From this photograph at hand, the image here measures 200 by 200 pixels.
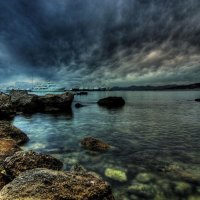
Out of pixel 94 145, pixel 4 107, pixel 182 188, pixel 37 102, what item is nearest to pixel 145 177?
pixel 182 188

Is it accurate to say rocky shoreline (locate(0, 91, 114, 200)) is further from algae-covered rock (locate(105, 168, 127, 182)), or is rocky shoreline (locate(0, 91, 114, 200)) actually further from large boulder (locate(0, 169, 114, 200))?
algae-covered rock (locate(105, 168, 127, 182))

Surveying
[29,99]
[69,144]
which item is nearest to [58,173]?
[69,144]

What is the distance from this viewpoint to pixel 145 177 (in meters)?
9.27

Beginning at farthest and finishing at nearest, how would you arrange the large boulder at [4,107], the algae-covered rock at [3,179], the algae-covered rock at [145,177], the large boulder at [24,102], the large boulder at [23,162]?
the large boulder at [24,102] < the large boulder at [4,107] < the algae-covered rock at [145,177] < the large boulder at [23,162] < the algae-covered rock at [3,179]

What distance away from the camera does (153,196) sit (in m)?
7.73

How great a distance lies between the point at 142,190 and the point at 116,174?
178 centimetres

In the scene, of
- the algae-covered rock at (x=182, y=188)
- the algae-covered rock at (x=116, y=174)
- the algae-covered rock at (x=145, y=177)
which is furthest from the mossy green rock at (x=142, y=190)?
the algae-covered rock at (x=182, y=188)

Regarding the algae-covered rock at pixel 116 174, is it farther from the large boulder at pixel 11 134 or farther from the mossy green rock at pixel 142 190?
the large boulder at pixel 11 134

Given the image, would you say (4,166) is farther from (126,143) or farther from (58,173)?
(126,143)

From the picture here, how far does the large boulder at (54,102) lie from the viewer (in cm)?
4041

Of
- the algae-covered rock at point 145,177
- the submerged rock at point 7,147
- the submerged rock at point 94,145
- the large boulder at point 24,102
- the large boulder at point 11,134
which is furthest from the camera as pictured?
the large boulder at point 24,102

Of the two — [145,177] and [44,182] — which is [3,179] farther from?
[145,177]

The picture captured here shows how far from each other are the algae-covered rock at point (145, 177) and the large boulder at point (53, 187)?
3.44m

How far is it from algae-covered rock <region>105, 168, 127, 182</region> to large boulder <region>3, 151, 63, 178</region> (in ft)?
8.35
